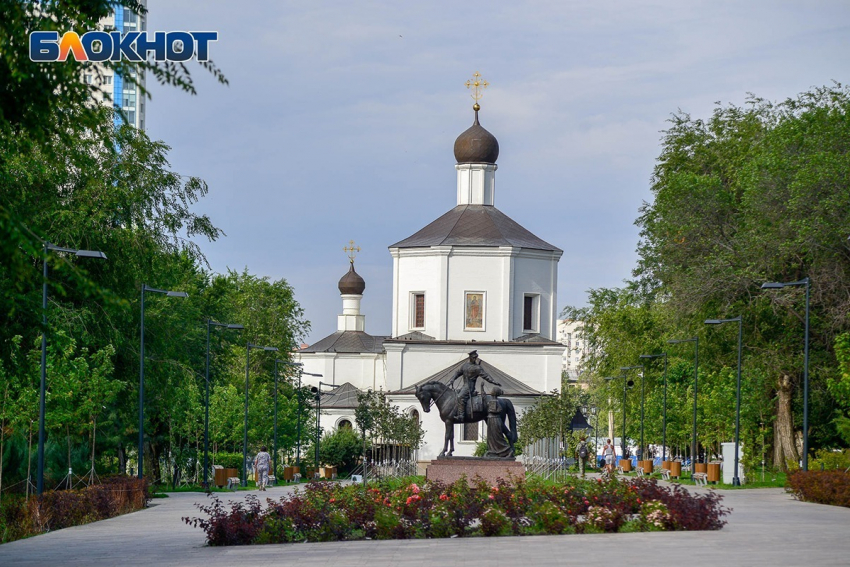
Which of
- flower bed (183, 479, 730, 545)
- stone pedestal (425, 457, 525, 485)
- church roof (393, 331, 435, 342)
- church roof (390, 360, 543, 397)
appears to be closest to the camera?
flower bed (183, 479, 730, 545)

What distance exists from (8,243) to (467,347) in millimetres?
68757

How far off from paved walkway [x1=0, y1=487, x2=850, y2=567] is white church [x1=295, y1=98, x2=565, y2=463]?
5540 centimetres

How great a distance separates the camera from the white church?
7800 centimetres

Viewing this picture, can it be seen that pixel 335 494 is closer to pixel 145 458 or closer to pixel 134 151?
pixel 134 151

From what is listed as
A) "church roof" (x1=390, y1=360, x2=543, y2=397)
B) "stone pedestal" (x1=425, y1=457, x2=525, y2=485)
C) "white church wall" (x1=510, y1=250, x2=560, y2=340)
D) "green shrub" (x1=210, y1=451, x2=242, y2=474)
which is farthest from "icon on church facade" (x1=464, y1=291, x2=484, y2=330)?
"stone pedestal" (x1=425, y1=457, x2=525, y2=485)

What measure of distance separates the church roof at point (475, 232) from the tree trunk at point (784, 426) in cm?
3087

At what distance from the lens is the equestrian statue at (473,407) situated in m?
33.0

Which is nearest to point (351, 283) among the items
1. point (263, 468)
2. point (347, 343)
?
point (347, 343)

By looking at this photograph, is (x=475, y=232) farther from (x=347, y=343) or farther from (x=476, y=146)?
(x=347, y=343)

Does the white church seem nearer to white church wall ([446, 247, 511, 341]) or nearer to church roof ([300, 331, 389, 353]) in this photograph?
white church wall ([446, 247, 511, 341])

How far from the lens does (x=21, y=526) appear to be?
21938 mm

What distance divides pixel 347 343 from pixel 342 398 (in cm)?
767

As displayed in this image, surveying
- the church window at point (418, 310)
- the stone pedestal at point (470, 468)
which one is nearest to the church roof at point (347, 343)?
the church window at point (418, 310)

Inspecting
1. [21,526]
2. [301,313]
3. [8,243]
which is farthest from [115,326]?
[301,313]
